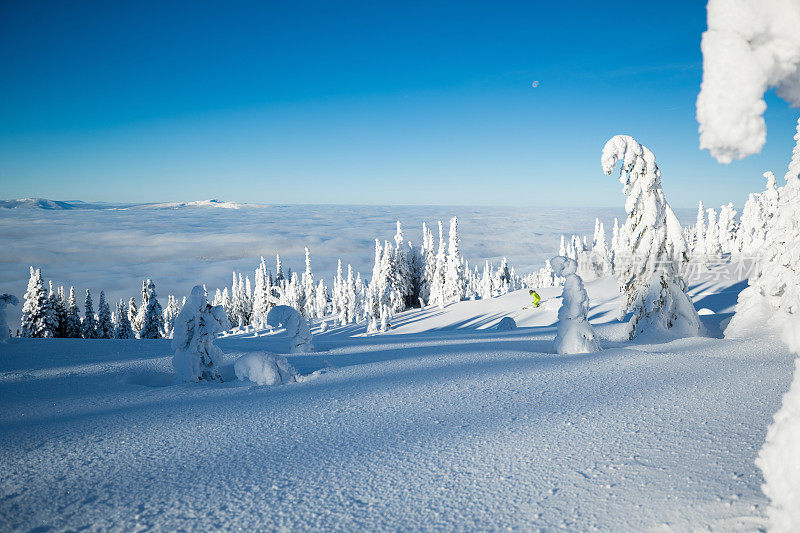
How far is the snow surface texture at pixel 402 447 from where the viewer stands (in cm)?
333

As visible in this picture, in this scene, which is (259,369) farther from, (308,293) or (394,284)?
(308,293)

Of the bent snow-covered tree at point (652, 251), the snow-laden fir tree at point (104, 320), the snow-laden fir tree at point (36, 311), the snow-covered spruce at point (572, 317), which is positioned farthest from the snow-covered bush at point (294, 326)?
the snow-laden fir tree at point (104, 320)

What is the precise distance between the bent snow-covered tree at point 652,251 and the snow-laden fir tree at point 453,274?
130 ft

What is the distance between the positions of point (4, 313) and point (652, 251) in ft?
64.7

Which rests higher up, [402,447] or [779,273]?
[779,273]

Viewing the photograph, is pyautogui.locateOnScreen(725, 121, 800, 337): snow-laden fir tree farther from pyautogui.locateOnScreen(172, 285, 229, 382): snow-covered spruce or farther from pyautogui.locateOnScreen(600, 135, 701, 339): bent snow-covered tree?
pyautogui.locateOnScreen(172, 285, 229, 382): snow-covered spruce

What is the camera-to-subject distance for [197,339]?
8008mm

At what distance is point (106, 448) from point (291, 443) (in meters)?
2.18

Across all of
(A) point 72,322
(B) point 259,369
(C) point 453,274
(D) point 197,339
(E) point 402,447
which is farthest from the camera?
(C) point 453,274

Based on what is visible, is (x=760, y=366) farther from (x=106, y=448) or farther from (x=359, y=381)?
(x=106, y=448)

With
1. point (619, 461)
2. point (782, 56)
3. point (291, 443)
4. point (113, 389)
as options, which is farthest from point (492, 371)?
point (113, 389)

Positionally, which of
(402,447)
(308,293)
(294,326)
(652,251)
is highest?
(652,251)

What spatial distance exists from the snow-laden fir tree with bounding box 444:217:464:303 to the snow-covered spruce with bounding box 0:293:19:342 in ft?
152

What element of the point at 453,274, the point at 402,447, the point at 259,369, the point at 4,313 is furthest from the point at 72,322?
the point at 402,447
